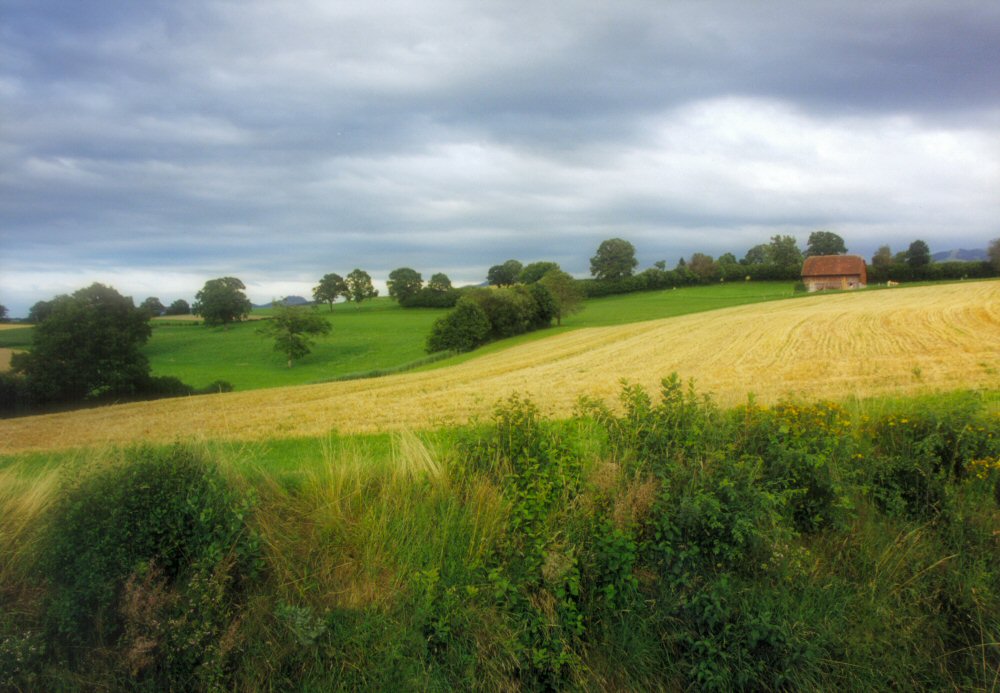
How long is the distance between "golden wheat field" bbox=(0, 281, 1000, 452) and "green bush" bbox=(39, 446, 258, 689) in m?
2.66

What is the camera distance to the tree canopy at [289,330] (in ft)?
165

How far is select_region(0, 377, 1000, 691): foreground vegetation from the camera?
470cm

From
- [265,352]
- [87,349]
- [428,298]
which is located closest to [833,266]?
[428,298]

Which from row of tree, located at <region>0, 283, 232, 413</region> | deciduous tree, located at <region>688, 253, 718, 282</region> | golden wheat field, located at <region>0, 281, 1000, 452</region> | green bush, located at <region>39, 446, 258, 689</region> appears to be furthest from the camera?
deciduous tree, located at <region>688, 253, 718, 282</region>

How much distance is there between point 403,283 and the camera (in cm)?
7319

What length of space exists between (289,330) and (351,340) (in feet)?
24.8

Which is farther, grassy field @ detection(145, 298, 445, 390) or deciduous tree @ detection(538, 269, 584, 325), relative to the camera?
deciduous tree @ detection(538, 269, 584, 325)

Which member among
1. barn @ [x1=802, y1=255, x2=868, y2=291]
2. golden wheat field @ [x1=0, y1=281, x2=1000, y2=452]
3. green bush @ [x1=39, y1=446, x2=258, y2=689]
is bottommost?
golden wheat field @ [x1=0, y1=281, x2=1000, y2=452]

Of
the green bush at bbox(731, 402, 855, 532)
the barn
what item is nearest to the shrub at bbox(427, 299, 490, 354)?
the barn

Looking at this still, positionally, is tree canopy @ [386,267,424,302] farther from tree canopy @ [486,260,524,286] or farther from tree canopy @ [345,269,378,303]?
tree canopy @ [486,260,524,286]

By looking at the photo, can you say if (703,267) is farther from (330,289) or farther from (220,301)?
(220,301)

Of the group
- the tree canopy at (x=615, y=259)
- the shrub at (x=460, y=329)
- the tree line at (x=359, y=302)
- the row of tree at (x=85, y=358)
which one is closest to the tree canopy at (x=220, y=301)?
the tree line at (x=359, y=302)

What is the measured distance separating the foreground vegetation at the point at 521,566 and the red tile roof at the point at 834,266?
234 feet

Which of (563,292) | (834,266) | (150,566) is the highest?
(834,266)
